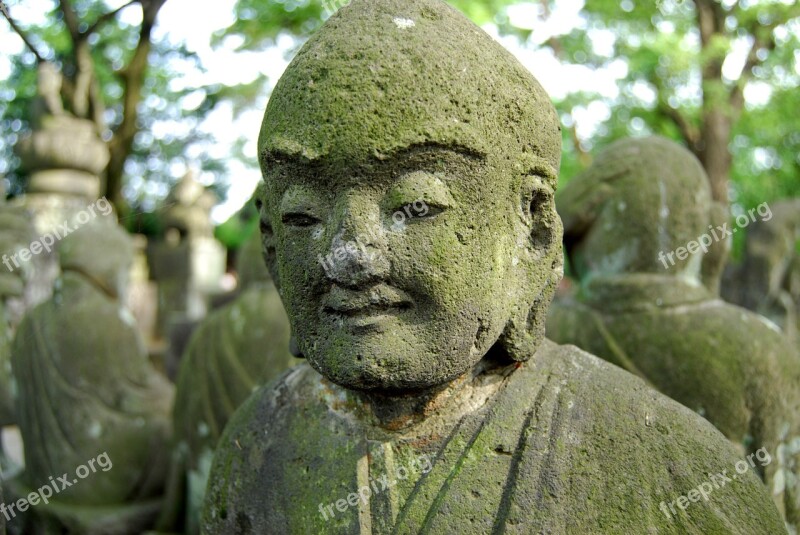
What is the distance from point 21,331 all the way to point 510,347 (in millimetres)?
3962

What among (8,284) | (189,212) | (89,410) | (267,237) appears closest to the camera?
(267,237)

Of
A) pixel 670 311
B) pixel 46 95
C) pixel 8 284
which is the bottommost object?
pixel 8 284

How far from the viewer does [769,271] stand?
7871 mm

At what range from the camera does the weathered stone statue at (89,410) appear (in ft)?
13.6

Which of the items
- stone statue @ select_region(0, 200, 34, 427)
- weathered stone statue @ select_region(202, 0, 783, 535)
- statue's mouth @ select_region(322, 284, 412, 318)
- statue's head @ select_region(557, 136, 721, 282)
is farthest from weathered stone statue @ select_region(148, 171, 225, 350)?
statue's mouth @ select_region(322, 284, 412, 318)

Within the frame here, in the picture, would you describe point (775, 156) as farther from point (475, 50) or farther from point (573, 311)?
point (475, 50)

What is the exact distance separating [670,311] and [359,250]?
5.89ft

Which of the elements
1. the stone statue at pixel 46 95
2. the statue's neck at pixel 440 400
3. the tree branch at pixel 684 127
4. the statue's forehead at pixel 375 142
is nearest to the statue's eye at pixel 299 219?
the statue's forehead at pixel 375 142

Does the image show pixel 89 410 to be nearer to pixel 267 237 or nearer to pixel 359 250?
pixel 267 237

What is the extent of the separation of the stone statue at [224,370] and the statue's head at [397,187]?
2.15 meters

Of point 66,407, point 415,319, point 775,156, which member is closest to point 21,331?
point 66,407

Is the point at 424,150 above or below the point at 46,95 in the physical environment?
above

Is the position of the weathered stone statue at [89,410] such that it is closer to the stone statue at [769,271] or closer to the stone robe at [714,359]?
the stone robe at [714,359]

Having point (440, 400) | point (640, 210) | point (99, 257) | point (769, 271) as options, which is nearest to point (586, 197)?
point (640, 210)
